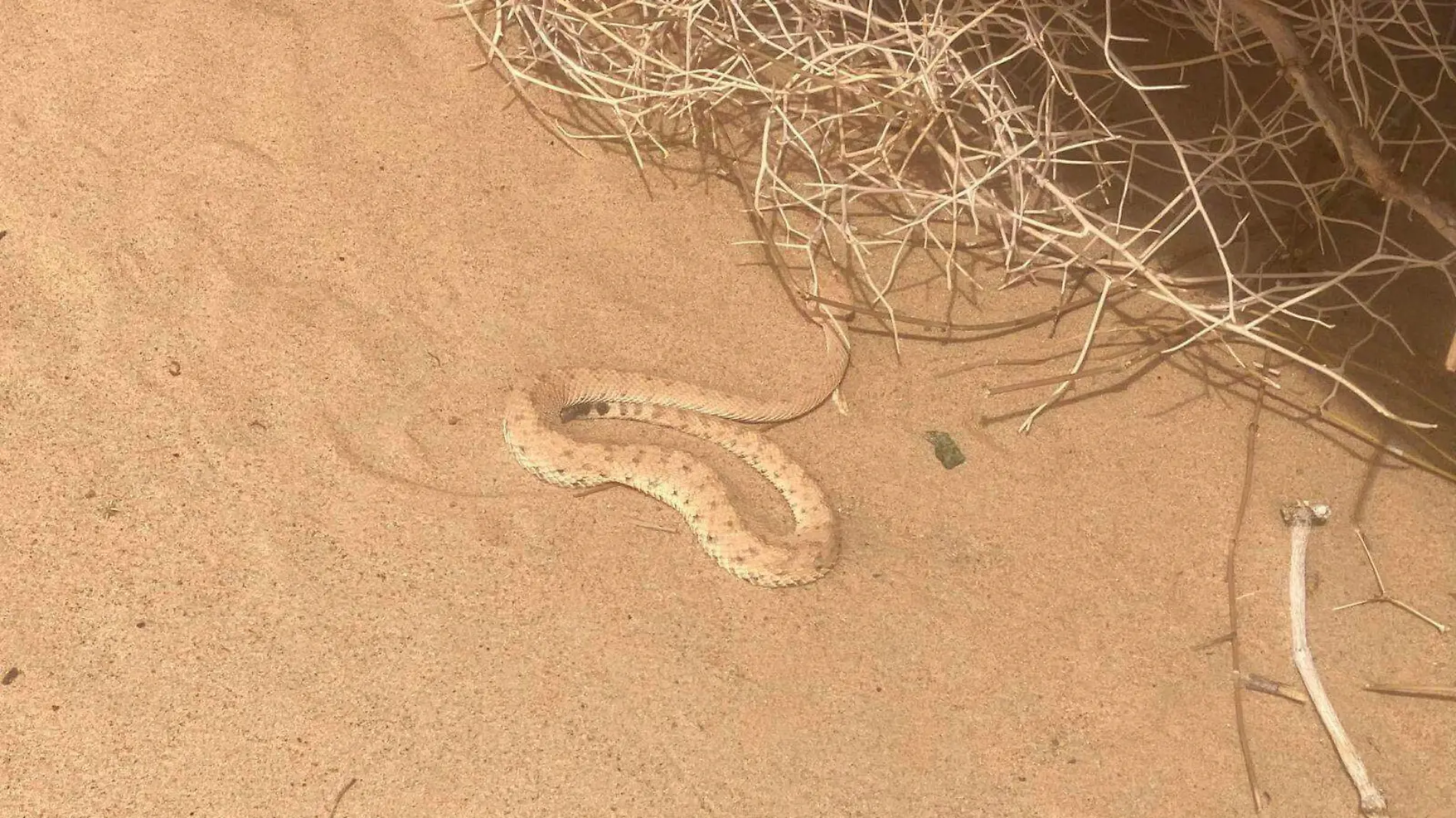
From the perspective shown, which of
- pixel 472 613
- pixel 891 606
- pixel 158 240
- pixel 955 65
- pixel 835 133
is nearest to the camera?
pixel 472 613

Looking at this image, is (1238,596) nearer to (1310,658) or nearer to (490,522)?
(1310,658)

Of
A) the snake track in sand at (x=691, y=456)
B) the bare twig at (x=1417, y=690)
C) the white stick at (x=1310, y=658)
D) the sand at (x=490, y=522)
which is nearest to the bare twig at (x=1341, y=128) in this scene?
the white stick at (x=1310, y=658)

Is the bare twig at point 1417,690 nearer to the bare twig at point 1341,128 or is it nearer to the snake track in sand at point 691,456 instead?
the bare twig at point 1341,128

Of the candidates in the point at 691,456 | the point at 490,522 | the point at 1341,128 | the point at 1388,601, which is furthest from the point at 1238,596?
the point at 490,522

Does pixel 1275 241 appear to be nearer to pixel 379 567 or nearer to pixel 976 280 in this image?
pixel 976 280

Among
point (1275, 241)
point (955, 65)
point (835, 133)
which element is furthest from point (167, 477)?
point (1275, 241)

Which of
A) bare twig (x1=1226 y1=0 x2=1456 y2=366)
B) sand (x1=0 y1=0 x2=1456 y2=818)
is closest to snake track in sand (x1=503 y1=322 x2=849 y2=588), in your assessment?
sand (x1=0 y1=0 x2=1456 y2=818)
